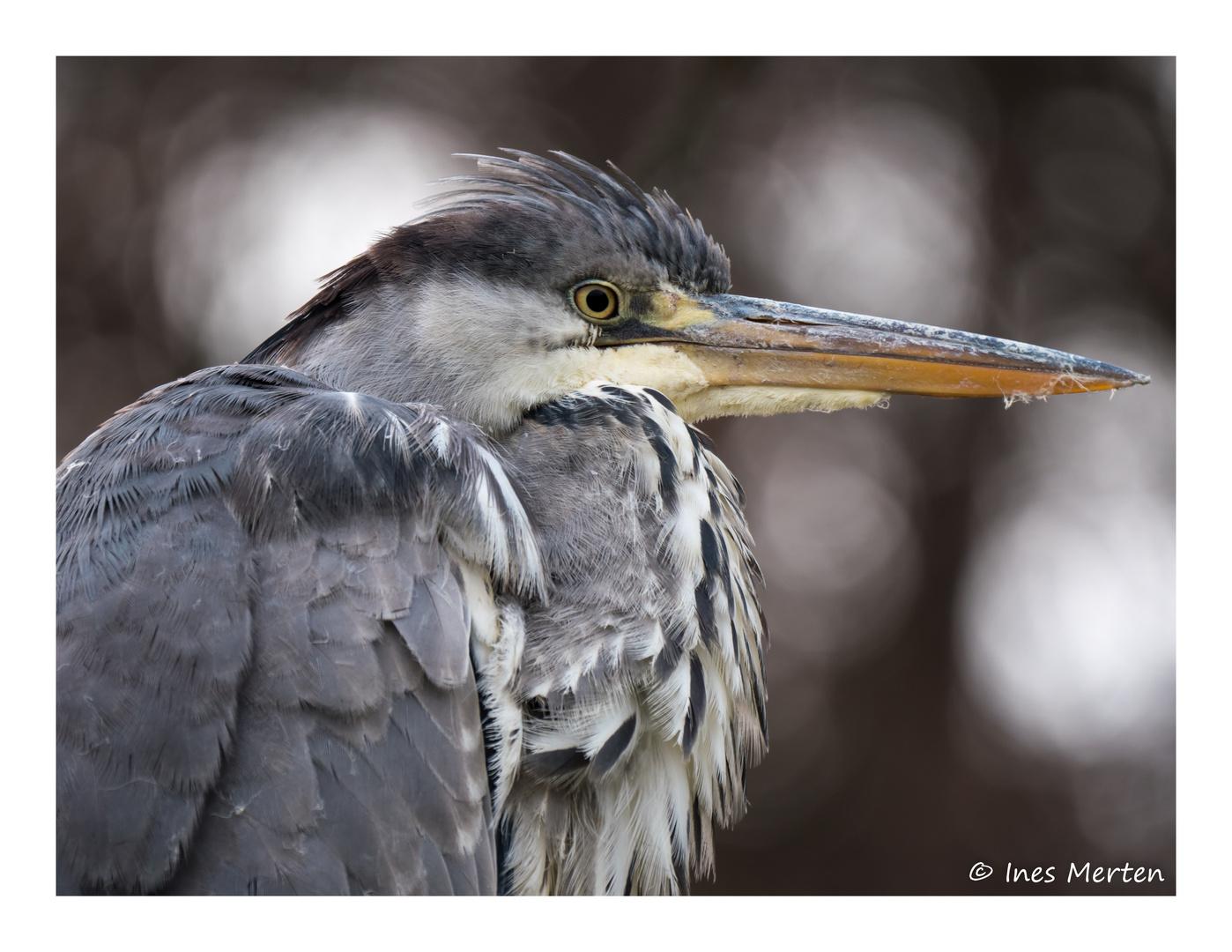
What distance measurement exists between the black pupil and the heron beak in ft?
0.19

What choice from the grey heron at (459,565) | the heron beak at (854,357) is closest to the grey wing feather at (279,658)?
the grey heron at (459,565)

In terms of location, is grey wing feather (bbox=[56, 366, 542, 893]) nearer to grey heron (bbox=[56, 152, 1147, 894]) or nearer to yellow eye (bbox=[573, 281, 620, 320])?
grey heron (bbox=[56, 152, 1147, 894])

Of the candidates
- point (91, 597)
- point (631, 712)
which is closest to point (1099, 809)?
Result: point (631, 712)

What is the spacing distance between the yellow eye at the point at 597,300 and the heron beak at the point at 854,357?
44 millimetres

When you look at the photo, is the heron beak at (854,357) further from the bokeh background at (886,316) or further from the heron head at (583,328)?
the bokeh background at (886,316)

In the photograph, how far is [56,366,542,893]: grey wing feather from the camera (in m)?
1.25

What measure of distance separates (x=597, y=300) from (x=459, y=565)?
0.62 metres

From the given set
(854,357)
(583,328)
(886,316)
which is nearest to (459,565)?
(583,328)

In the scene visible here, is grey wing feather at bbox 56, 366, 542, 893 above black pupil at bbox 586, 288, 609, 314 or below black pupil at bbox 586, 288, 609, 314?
below

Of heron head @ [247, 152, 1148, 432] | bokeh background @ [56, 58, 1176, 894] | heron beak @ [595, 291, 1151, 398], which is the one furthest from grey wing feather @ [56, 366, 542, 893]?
bokeh background @ [56, 58, 1176, 894]

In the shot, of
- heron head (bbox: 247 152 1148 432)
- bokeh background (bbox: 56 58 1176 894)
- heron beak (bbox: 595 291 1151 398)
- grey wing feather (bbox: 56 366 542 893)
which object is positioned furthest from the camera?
bokeh background (bbox: 56 58 1176 894)

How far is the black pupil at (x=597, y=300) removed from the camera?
182cm

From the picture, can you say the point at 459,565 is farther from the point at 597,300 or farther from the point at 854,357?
the point at 854,357

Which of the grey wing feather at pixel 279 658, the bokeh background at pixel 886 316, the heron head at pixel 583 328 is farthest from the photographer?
the bokeh background at pixel 886 316
